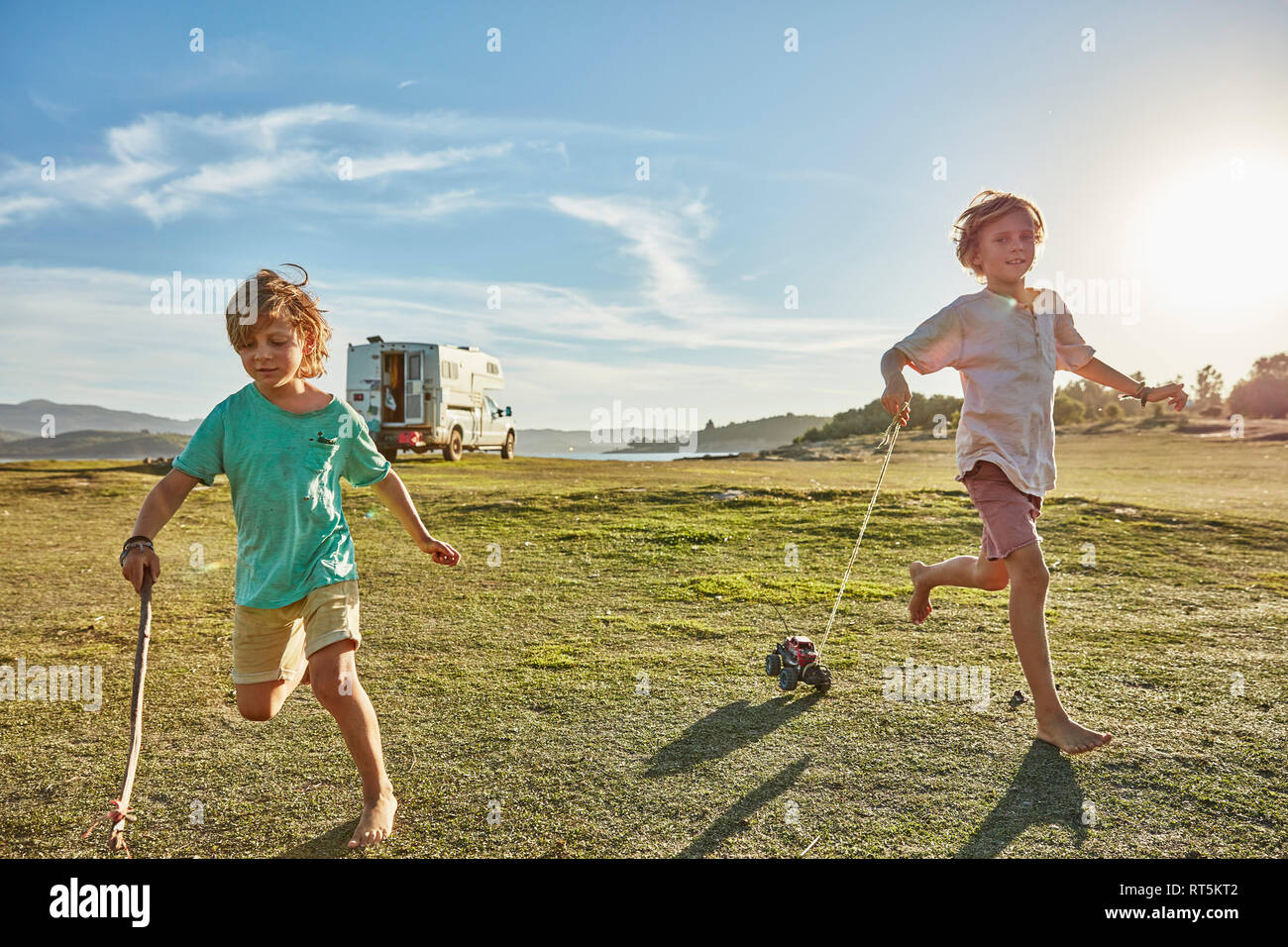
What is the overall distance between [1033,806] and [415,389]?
846 inches

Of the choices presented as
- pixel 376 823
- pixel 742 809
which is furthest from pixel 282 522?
pixel 742 809

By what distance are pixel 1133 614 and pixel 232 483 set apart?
5545mm

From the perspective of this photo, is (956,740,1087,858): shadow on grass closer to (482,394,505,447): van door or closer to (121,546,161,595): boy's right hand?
(121,546,161,595): boy's right hand

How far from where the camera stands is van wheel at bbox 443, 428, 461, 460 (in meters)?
24.3

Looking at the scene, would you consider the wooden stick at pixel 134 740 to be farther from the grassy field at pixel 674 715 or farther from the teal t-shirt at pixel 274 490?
the teal t-shirt at pixel 274 490

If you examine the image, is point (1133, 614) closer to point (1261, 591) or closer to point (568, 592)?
point (1261, 591)

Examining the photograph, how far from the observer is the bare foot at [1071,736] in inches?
128

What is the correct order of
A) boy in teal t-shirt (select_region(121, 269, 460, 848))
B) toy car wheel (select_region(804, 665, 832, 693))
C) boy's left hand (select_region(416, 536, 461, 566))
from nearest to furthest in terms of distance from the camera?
boy in teal t-shirt (select_region(121, 269, 460, 848)) < boy's left hand (select_region(416, 536, 461, 566)) < toy car wheel (select_region(804, 665, 832, 693))

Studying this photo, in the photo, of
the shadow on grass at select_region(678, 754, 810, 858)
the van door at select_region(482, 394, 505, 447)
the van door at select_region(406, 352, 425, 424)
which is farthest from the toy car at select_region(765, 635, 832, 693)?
the van door at select_region(482, 394, 505, 447)

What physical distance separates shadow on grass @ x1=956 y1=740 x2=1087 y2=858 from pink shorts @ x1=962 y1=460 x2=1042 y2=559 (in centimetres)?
87

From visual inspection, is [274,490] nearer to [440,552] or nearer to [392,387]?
[440,552]

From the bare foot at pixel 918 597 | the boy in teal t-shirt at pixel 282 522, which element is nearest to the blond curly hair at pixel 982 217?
the bare foot at pixel 918 597

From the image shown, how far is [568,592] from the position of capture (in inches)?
260

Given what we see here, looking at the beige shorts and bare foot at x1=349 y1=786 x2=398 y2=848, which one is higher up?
the beige shorts
